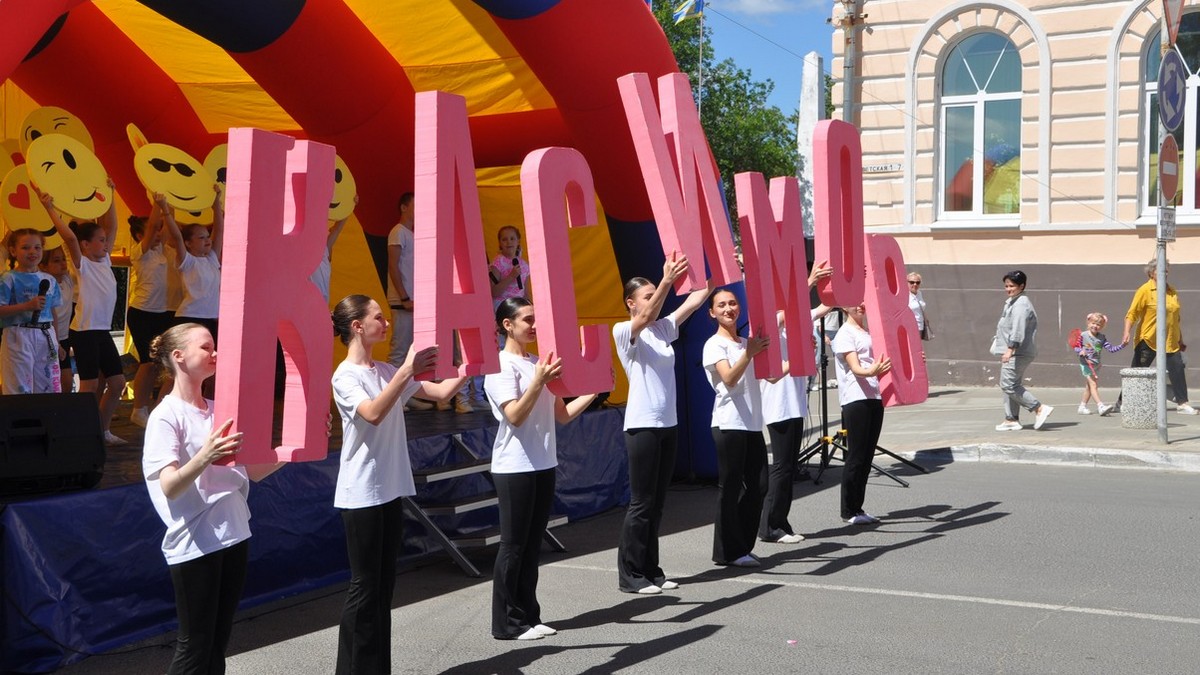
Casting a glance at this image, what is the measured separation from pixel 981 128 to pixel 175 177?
13.3m

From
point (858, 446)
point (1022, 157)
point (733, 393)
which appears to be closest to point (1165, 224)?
point (858, 446)

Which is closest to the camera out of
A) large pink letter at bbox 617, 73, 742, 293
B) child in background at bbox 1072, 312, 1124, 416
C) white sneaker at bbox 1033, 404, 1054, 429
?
large pink letter at bbox 617, 73, 742, 293

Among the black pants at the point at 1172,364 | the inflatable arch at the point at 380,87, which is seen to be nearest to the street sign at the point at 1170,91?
the black pants at the point at 1172,364

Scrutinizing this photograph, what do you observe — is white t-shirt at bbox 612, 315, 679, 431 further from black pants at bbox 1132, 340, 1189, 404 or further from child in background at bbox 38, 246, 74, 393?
black pants at bbox 1132, 340, 1189, 404

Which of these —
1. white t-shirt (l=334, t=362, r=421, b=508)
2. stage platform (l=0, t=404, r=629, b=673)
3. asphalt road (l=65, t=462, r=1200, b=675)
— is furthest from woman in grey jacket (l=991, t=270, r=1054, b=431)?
white t-shirt (l=334, t=362, r=421, b=508)

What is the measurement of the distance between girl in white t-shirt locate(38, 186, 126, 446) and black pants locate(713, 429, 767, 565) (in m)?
4.03

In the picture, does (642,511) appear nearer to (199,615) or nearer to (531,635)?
(531,635)

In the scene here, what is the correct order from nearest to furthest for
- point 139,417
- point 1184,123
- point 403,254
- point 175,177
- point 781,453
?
point 175,177 → point 781,453 → point 139,417 → point 403,254 → point 1184,123

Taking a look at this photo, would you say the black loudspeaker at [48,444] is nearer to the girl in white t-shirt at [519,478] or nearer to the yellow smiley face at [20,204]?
the girl in white t-shirt at [519,478]

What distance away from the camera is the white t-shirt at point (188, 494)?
4.31 meters

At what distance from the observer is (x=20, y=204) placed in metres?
8.54

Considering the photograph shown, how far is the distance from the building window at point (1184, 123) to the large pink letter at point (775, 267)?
444 inches

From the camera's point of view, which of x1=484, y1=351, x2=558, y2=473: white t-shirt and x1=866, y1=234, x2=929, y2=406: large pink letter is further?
x1=866, y1=234, x2=929, y2=406: large pink letter

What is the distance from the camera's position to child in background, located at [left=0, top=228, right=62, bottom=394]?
7875mm
